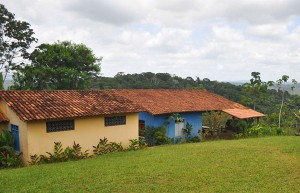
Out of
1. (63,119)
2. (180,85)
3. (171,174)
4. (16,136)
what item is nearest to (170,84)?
(180,85)

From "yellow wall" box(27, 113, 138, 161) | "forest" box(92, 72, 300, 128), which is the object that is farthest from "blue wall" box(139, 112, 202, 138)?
"forest" box(92, 72, 300, 128)

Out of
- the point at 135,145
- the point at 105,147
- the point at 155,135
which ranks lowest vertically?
the point at 135,145

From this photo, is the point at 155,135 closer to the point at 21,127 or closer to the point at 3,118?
the point at 21,127

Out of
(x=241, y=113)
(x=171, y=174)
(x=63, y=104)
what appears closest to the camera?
(x=171, y=174)

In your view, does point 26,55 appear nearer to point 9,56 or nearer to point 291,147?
point 9,56

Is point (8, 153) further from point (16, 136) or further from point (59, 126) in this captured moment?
point (59, 126)

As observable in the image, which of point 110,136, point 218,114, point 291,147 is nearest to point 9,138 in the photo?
point 110,136

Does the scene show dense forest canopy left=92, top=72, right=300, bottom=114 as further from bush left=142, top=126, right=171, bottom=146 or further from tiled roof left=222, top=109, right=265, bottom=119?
bush left=142, top=126, right=171, bottom=146

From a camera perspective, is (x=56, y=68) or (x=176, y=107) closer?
(x=176, y=107)

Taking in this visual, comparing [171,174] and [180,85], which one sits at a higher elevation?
[180,85]

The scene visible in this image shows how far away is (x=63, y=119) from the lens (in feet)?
48.0

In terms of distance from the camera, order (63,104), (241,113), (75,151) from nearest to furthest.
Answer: (75,151) → (63,104) → (241,113)

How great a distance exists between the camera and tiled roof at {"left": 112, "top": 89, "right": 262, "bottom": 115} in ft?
72.7

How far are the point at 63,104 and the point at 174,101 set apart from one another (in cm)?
1063
